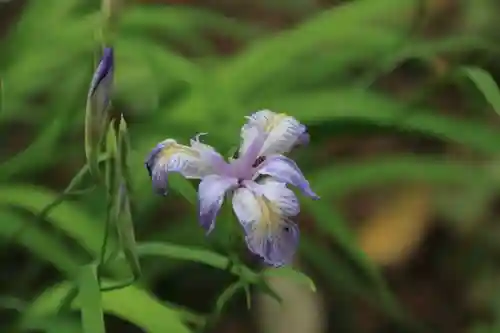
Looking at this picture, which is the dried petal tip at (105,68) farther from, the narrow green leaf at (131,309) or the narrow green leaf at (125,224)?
the narrow green leaf at (131,309)

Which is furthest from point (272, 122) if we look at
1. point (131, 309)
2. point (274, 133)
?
point (131, 309)

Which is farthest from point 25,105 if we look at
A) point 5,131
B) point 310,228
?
point 310,228

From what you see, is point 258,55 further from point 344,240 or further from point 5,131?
point 5,131

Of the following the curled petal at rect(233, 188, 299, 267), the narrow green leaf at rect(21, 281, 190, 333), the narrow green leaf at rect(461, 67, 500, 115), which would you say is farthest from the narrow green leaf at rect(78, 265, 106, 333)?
the narrow green leaf at rect(461, 67, 500, 115)

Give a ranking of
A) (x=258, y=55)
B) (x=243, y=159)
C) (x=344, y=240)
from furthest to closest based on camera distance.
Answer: (x=258, y=55), (x=344, y=240), (x=243, y=159)

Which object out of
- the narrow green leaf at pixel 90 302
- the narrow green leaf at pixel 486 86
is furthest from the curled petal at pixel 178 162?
the narrow green leaf at pixel 486 86

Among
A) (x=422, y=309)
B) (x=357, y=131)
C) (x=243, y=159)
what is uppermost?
(x=243, y=159)

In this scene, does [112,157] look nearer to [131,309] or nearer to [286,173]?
[286,173]
